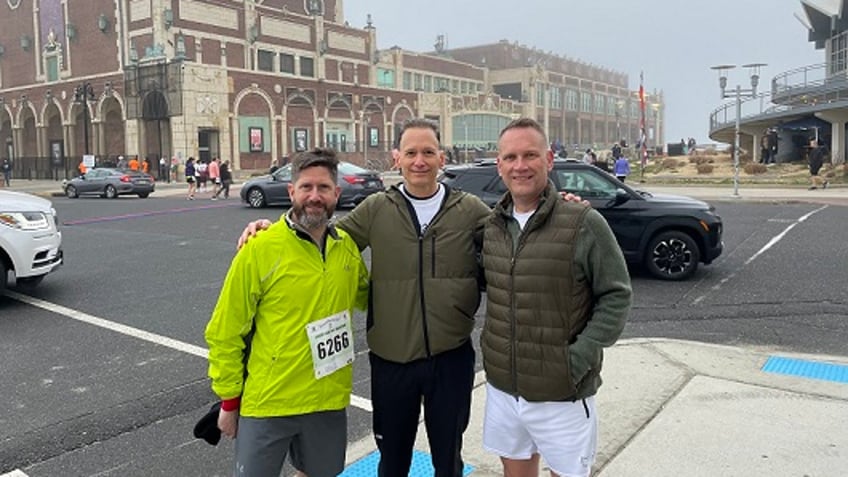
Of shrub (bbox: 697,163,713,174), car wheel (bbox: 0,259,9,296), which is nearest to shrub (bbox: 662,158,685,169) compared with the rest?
shrub (bbox: 697,163,713,174)

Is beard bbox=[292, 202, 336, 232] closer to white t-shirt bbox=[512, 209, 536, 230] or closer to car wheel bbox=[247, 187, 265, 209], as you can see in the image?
white t-shirt bbox=[512, 209, 536, 230]

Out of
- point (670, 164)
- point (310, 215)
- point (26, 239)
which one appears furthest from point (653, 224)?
point (670, 164)

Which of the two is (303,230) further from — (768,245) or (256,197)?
(256,197)

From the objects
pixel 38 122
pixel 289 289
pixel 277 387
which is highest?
pixel 38 122

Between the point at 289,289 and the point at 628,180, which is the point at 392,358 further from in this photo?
the point at 628,180

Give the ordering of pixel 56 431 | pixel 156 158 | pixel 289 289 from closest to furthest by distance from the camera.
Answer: pixel 289 289 → pixel 56 431 → pixel 156 158

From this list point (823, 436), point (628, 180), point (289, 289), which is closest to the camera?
point (289, 289)

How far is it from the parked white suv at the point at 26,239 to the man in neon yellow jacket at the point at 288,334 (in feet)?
22.2

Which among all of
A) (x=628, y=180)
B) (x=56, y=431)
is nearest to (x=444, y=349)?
(x=56, y=431)

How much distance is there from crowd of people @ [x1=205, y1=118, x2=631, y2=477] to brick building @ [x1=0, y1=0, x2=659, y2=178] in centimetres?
4544

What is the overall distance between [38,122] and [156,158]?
58.2 feet

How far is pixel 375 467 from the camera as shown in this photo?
3.95 metres

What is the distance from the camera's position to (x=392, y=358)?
3.05 metres

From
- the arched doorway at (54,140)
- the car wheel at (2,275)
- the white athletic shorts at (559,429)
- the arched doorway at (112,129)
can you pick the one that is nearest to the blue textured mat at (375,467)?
the white athletic shorts at (559,429)
